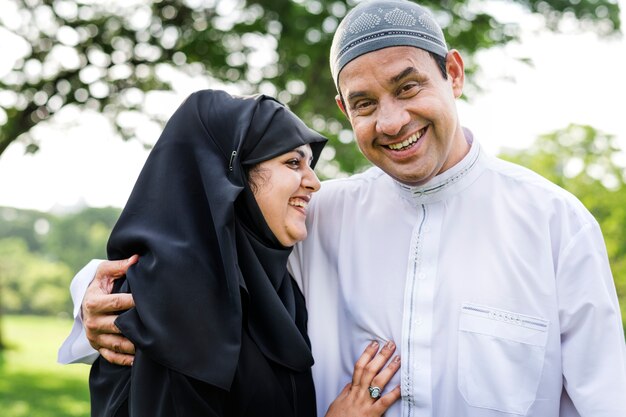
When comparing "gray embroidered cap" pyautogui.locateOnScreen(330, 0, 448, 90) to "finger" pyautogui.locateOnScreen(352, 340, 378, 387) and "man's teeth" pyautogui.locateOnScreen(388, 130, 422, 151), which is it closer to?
"man's teeth" pyautogui.locateOnScreen(388, 130, 422, 151)

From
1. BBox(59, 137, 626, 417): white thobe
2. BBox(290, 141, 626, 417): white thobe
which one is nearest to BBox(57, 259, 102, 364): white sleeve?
BBox(59, 137, 626, 417): white thobe

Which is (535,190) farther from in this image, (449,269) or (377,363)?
(377,363)

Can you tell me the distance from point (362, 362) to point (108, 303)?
1004 millimetres

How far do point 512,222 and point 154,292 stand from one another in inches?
54.2

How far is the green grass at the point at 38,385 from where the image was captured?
12602 mm

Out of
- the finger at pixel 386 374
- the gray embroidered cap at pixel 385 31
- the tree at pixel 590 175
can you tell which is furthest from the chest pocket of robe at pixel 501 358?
the tree at pixel 590 175

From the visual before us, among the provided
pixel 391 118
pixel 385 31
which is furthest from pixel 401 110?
pixel 385 31

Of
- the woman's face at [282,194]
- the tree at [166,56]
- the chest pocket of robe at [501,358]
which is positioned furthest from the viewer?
the tree at [166,56]

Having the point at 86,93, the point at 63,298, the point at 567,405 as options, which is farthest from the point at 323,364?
the point at 63,298

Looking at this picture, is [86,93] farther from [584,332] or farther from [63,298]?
[63,298]

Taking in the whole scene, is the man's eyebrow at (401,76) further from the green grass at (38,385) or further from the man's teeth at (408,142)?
the green grass at (38,385)

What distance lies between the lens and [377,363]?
8.37ft

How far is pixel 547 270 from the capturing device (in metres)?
2.42

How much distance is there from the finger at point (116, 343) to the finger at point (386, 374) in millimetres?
923
